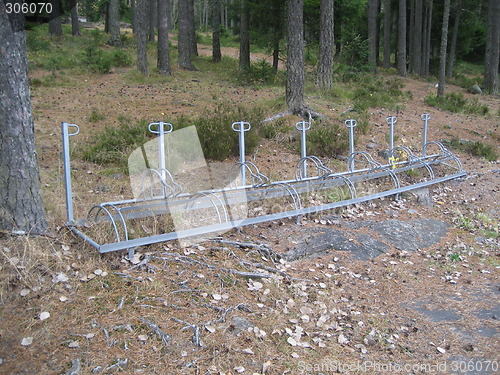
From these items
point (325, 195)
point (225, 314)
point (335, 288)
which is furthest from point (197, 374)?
point (325, 195)

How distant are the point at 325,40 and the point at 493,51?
38.0ft

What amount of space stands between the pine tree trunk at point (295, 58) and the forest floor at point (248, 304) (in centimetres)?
474

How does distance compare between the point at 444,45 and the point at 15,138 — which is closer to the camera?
the point at 15,138

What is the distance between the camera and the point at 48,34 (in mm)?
23047

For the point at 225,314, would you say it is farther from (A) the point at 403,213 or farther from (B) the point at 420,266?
(A) the point at 403,213

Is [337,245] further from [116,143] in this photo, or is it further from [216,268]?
[116,143]

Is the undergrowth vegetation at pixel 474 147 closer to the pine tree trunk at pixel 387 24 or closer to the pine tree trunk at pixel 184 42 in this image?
the pine tree trunk at pixel 184 42

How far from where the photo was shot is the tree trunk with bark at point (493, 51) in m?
20.8

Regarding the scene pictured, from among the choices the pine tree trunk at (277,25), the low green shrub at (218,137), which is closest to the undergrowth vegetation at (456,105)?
the pine tree trunk at (277,25)

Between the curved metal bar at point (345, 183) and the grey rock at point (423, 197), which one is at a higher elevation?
the curved metal bar at point (345, 183)

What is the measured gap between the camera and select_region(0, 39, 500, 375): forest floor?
3398 millimetres

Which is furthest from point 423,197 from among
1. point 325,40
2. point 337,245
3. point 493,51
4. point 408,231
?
point 493,51

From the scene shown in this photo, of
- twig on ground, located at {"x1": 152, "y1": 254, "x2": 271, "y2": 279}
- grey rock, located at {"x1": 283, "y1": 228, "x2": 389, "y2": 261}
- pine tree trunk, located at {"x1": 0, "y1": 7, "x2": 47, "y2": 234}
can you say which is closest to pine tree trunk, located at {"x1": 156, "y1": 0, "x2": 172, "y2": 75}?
grey rock, located at {"x1": 283, "y1": 228, "x2": 389, "y2": 261}

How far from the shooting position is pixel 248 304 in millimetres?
4168
